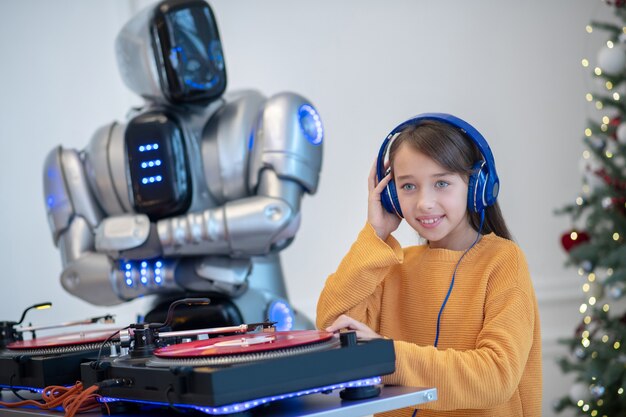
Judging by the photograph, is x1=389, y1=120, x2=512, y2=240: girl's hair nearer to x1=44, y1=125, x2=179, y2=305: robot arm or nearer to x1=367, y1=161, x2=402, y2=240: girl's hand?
x1=367, y1=161, x2=402, y2=240: girl's hand

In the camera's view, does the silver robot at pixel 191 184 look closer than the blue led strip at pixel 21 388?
No

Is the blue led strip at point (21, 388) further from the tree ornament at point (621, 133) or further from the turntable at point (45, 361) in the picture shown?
the tree ornament at point (621, 133)

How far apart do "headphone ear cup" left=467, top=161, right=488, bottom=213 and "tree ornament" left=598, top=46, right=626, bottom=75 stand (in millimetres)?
1617

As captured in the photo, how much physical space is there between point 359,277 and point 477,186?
0.76 feet

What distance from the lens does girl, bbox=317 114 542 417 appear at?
4.06 ft

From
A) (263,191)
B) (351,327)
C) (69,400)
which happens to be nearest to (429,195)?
(351,327)

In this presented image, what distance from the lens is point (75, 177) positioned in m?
2.56

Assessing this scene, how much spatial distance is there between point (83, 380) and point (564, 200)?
9.44 ft

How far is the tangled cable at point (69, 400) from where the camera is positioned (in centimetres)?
97

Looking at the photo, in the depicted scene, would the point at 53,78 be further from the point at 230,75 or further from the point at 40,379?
the point at 40,379

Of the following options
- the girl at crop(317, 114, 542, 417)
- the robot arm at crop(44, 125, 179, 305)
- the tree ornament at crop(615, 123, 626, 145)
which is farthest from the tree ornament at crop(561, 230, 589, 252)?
the girl at crop(317, 114, 542, 417)

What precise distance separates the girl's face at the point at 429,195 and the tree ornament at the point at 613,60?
1.64 metres

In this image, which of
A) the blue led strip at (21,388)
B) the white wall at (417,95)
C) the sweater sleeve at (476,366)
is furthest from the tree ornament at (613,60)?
the blue led strip at (21,388)

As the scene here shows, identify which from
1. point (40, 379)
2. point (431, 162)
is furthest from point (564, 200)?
point (40, 379)
